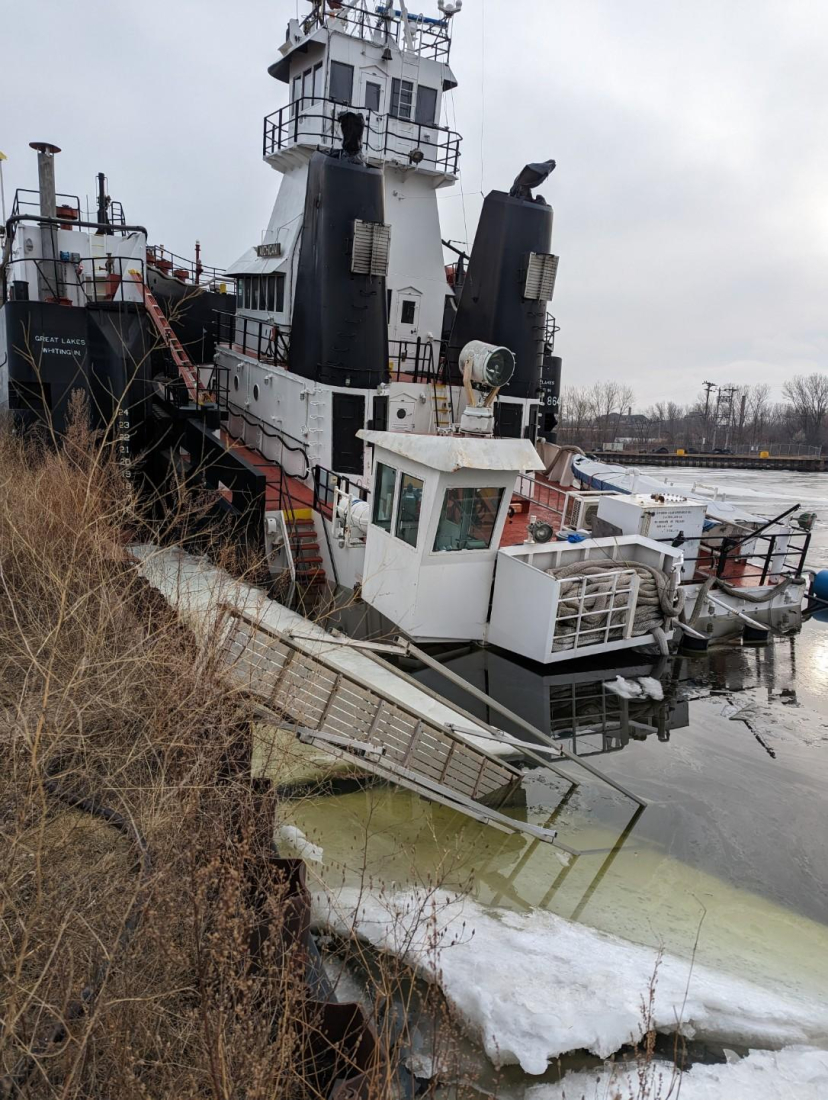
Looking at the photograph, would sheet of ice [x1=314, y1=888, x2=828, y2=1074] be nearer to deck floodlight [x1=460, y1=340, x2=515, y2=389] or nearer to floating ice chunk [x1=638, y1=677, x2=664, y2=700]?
floating ice chunk [x1=638, y1=677, x2=664, y2=700]

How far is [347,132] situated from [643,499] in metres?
8.02

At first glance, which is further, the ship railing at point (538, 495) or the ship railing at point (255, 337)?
the ship railing at point (255, 337)

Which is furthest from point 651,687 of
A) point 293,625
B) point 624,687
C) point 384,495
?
point 293,625

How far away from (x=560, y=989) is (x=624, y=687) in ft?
19.9

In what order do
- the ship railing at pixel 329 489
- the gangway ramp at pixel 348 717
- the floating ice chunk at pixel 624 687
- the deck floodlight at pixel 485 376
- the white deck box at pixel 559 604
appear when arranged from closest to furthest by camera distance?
the gangway ramp at pixel 348 717, the white deck box at pixel 559 604, the deck floodlight at pixel 485 376, the floating ice chunk at pixel 624 687, the ship railing at pixel 329 489

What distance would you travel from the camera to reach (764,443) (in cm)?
7625

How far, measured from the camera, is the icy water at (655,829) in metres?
5.73

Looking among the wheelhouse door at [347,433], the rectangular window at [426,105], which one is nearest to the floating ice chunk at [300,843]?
the wheelhouse door at [347,433]

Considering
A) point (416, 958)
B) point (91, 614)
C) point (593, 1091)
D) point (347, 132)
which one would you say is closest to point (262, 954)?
point (416, 958)

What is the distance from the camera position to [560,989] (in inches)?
185

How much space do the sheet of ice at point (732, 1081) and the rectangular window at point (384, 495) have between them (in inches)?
272

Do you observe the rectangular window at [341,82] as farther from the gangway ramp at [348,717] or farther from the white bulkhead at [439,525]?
the gangway ramp at [348,717]

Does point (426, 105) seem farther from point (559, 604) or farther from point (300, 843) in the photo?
point (300, 843)

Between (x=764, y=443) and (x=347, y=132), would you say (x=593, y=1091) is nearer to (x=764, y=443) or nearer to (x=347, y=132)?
(x=347, y=132)
